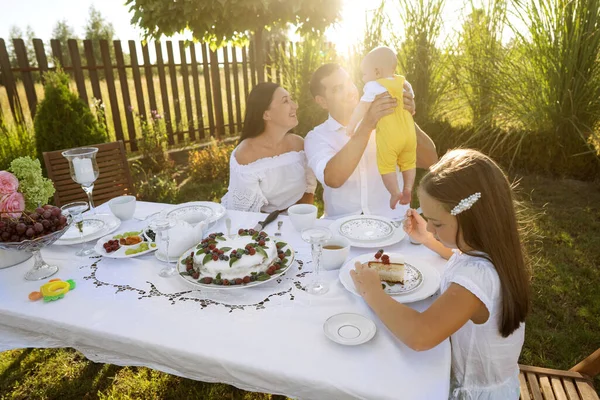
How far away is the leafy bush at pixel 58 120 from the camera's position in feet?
17.6

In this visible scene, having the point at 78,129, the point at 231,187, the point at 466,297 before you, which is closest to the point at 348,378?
the point at 466,297

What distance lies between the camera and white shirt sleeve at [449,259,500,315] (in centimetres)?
130

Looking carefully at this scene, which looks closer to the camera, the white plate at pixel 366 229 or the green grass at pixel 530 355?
the white plate at pixel 366 229

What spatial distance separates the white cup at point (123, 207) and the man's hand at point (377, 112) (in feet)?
5.00

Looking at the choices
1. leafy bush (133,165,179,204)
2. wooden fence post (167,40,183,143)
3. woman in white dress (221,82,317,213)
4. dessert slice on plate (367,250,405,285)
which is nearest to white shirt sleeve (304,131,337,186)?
woman in white dress (221,82,317,213)

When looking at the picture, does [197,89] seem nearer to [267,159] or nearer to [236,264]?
[267,159]

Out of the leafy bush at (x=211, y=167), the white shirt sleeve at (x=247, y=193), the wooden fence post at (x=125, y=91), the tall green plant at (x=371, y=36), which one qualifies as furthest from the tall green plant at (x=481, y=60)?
the wooden fence post at (x=125, y=91)

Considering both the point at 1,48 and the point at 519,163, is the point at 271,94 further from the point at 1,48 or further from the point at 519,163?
the point at 1,48

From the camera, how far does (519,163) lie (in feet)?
20.3

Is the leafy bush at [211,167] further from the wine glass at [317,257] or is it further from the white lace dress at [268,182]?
the wine glass at [317,257]

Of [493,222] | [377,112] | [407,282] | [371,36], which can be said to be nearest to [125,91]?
[371,36]

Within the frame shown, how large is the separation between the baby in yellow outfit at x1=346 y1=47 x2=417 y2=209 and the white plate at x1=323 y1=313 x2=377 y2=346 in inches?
57.7

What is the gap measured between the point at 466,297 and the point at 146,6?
202 inches

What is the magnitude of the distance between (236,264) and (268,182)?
5.18ft
